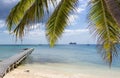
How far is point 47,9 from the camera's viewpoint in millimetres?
6285

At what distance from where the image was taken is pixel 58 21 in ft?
21.1

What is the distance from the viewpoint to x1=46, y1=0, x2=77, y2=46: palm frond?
249 inches

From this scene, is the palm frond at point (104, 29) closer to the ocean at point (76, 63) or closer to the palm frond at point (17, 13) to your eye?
the ocean at point (76, 63)

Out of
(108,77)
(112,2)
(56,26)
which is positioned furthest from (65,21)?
(108,77)

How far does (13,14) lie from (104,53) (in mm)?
2640

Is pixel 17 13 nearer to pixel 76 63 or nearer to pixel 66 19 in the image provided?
pixel 66 19

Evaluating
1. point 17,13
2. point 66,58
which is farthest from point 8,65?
point 66,58

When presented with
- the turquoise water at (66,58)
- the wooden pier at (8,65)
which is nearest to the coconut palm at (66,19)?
the turquoise water at (66,58)

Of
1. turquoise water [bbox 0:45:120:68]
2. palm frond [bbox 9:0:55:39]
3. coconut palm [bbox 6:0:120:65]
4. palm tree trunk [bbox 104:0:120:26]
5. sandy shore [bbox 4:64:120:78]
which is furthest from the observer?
turquoise water [bbox 0:45:120:68]

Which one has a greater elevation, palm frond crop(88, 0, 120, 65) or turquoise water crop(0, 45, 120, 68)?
palm frond crop(88, 0, 120, 65)

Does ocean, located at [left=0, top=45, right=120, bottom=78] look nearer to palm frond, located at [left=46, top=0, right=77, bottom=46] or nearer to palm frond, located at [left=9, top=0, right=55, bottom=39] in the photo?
palm frond, located at [left=46, top=0, right=77, bottom=46]

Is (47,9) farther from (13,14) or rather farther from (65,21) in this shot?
(13,14)

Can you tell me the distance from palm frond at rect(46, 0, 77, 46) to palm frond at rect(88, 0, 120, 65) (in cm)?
100

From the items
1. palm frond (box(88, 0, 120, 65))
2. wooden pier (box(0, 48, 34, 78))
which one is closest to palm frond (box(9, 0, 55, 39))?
palm frond (box(88, 0, 120, 65))
